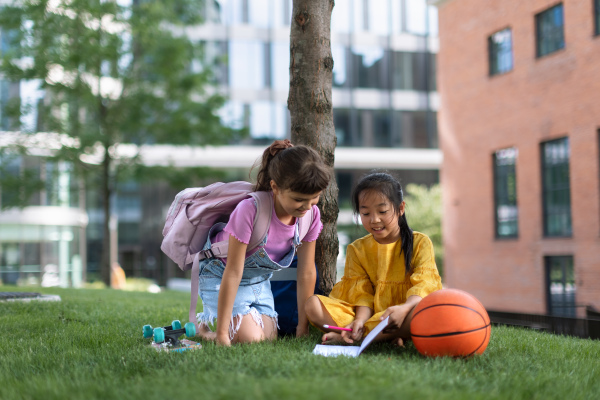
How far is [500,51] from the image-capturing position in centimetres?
2102

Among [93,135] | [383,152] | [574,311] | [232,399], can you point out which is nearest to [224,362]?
[232,399]

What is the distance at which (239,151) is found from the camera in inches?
1357

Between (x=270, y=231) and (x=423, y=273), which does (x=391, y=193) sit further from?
(x=270, y=231)

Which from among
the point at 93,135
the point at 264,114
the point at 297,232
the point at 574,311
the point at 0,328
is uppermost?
the point at 264,114

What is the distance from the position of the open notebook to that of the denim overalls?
2.60 feet

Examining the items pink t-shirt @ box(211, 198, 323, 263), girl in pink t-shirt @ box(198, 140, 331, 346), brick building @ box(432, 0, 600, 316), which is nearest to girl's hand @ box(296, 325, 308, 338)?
girl in pink t-shirt @ box(198, 140, 331, 346)

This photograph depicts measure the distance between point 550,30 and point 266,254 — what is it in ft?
55.9

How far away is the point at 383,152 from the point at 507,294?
18.1 metres

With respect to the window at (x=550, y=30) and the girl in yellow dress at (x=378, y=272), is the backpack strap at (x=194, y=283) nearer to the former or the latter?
the girl in yellow dress at (x=378, y=272)

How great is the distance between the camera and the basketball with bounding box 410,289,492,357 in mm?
4051

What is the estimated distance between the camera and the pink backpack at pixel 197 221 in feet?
15.9

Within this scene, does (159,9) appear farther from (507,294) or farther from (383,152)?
(383,152)

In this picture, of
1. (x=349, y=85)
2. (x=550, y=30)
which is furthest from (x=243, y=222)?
(x=349, y=85)

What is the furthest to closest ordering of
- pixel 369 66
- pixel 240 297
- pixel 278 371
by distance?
pixel 369 66 < pixel 240 297 < pixel 278 371
